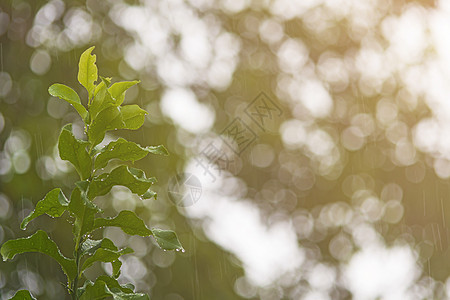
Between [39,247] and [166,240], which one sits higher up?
[166,240]

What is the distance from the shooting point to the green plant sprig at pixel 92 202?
1251 millimetres

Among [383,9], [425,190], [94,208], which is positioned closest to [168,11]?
[383,9]

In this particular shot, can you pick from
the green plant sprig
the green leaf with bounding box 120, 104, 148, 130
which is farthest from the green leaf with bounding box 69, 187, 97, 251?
the green leaf with bounding box 120, 104, 148, 130

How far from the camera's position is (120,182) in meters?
1.28

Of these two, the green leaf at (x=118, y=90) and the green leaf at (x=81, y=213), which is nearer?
the green leaf at (x=81, y=213)

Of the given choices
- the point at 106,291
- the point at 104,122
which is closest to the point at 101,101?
the point at 104,122

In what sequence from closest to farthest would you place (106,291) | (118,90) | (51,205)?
(106,291) → (51,205) → (118,90)

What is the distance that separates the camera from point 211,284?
10852 mm

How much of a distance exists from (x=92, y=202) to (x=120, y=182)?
0.08 m

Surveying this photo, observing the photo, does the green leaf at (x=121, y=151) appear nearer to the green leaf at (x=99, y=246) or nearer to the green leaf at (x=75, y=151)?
the green leaf at (x=75, y=151)

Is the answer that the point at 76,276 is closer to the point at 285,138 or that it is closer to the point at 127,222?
the point at 127,222

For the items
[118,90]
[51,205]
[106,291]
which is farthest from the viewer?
[118,90]

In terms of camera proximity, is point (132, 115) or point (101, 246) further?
point (132, 115)

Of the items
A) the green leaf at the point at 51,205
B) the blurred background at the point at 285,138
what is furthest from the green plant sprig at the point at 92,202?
the blurred background at the point at 285,138
